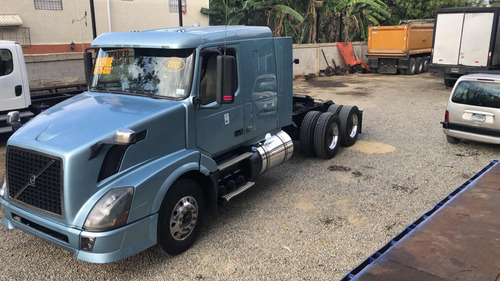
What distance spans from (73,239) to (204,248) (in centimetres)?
158

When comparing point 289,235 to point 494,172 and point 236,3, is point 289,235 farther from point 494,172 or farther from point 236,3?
point 236,3

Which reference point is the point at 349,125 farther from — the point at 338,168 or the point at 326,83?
the point at 326,83

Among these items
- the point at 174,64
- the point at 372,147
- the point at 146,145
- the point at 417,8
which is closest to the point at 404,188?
the point at 372,147

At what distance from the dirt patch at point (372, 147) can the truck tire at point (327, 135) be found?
2.64 feet

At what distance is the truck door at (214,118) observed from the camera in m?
5.09

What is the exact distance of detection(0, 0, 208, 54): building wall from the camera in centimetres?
1764

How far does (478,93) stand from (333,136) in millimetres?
3129

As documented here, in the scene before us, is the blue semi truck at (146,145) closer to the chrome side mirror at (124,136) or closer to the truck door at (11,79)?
the chrome side mirror at (124,136)

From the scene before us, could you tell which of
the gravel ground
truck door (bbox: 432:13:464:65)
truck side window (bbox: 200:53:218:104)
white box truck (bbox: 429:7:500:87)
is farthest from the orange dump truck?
truck side window (bbox: 200:53:218:104)

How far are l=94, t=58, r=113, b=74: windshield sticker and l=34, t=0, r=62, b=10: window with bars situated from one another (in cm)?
1491

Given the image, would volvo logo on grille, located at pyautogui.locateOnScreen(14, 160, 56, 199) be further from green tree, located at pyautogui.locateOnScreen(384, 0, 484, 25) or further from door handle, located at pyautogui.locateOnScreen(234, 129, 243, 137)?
green tree, located at pyautogui.locateOnScreen(384, 0, 484, 25)

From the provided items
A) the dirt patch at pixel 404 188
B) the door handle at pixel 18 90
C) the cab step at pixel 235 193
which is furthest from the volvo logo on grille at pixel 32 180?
the door handle at pixel 18 90

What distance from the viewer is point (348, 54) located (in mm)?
25391

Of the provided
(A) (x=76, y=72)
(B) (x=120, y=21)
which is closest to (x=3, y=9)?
(B) (x=120, y=21)
